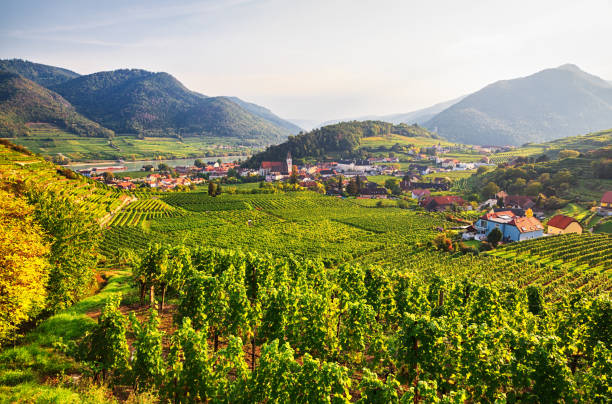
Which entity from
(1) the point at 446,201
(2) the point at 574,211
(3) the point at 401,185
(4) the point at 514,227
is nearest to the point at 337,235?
(4) the point at 514,227

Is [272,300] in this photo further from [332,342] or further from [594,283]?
[594,283]

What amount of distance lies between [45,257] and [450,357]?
85.6 feet

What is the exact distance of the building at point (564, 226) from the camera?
60906 mm

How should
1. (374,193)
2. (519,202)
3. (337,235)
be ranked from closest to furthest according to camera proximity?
(337,235)
(519,202)
(374,193)

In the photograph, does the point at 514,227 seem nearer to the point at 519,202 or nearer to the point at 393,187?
the point at 519,202

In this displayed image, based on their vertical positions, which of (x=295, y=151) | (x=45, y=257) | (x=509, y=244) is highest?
(x=295, y=151)

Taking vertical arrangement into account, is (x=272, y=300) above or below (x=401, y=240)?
above

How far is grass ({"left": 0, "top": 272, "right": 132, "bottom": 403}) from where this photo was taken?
11.4 metres

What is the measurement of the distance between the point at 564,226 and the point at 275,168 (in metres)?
125

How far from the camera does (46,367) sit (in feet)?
48.7

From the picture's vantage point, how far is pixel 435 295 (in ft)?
81.4

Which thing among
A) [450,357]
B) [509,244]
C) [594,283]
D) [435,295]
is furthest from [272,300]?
[509,244]

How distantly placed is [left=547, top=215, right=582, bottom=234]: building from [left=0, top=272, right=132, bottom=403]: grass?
78.1 metres

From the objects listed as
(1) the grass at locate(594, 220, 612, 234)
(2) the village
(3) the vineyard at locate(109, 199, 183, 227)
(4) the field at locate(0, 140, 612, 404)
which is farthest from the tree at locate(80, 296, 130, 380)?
(1) the grass at locate(594, 220, 612, 234)
